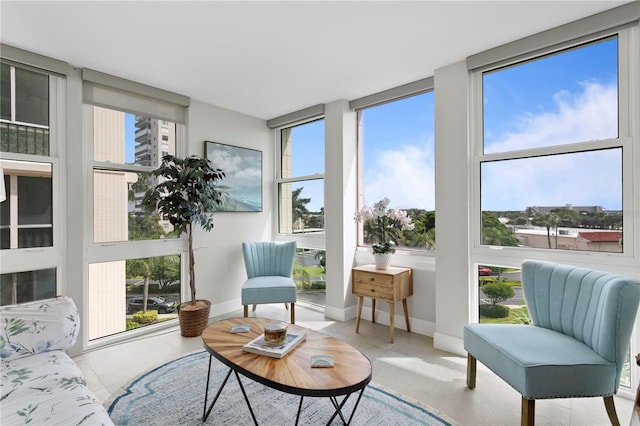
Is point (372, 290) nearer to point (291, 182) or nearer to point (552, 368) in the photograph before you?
point (552, 368)

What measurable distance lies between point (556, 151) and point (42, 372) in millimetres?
Answer: 3488

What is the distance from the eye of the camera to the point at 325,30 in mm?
A: 2246

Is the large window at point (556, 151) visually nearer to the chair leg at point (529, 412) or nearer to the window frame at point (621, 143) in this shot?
the window frame at point (621, 143)

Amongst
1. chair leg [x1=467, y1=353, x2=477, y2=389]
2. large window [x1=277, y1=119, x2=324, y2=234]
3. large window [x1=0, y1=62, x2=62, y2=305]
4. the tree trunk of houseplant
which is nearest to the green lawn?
chair leg [x1=467, y1=353, x2=477, y2=389]

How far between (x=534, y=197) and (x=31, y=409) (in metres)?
3.26

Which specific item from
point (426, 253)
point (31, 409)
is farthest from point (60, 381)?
point (426, 253)

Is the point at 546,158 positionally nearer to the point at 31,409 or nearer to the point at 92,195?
the point at 31,409

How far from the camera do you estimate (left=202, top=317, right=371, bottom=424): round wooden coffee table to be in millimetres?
1367

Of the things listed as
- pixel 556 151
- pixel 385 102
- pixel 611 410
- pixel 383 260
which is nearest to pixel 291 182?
pixel 385 102

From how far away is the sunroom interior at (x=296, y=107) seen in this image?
2.09 meters

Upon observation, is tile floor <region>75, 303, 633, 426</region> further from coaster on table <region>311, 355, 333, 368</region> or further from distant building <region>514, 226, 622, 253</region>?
distant building <region>514, 226, 622, 253</region>

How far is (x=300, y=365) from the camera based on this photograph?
5.13ft

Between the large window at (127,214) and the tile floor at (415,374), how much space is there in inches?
12.9

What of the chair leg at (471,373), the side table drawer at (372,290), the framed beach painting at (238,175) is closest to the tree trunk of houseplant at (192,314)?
the framed beach painting at (238,175)
